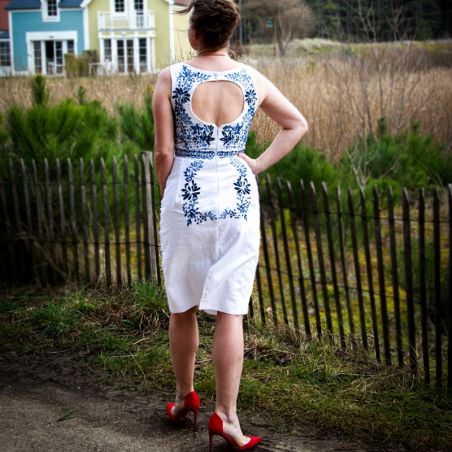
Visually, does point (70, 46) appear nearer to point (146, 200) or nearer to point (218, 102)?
point (146, 200)

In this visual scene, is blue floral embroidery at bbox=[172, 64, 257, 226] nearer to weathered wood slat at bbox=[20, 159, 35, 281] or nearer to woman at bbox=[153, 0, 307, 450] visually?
woman at bbox=[153, 0, 307, 450]

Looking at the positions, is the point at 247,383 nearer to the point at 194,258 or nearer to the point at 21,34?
the point at 194,258

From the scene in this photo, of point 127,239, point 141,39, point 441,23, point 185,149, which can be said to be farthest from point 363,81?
point 185,149

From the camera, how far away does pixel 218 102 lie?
2584 mm

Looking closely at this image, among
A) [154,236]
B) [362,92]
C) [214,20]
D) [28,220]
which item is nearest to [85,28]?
[362,92]

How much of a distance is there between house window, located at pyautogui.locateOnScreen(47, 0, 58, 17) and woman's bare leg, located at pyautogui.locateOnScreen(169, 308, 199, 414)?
11.2 meters

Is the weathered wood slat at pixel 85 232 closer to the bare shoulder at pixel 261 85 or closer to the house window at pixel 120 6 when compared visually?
the bare shoulder at pixel 261 85

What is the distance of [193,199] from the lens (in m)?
2.56

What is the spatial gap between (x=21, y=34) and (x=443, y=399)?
36.1 ft

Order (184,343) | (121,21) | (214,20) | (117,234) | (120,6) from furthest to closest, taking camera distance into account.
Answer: (120,6) < (121,21) < (117,234) < (184,343) < (214,20)

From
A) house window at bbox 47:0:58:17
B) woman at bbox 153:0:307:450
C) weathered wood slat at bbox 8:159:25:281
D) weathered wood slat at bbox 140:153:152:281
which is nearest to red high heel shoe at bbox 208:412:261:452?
woman at bbox 153:0:307:450

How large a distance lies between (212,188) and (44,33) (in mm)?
11433

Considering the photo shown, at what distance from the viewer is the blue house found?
1181 centimetres

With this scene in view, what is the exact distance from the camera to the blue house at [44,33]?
38.8ft
